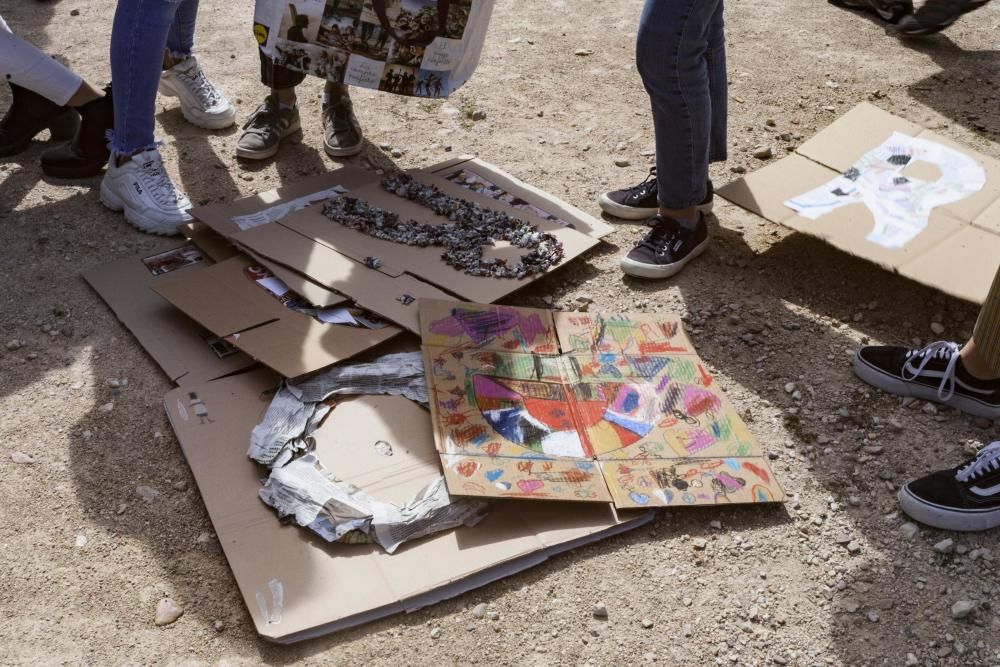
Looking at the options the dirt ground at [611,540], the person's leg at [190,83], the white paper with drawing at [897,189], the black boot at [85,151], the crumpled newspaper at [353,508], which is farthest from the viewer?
the person's leg at [190,83]

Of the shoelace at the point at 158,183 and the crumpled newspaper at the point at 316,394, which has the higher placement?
the shoelace at the point at 158,183

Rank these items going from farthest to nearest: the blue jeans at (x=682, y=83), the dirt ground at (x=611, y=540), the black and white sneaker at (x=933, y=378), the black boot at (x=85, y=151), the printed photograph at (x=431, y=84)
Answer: the black boot at (x=85, y=151) < the printed photograph at (x=431, y=84) < the blue jeans at (x=682, y=83) < the black and white sneaker at (x=933, y=378) < the dirt ground at (x=611, y=540)

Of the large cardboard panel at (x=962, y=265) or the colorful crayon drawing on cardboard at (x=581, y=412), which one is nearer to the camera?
the colorful crayon drawing on cardboard at (x=581, y=412)

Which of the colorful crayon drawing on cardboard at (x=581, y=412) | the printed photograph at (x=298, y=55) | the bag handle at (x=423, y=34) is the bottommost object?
the colorful crayon drawing on cardboard at (x=581, y=412)

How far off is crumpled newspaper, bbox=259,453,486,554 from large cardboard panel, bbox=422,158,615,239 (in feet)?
3.57

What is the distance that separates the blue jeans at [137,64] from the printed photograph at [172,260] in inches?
15.1

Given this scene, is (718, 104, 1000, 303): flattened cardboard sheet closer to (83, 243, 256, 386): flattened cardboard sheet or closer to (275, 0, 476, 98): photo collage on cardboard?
(275, 0, 476, 98): photo collage on cardboard

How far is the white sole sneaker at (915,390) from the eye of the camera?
6.66 feet

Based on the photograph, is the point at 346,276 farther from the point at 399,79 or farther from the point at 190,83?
the point at 190,83

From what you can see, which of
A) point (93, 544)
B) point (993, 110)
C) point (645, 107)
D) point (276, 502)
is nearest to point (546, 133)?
point (645, 107)

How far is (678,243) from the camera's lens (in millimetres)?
2518

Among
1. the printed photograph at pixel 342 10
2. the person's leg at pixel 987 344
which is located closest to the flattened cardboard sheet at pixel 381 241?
the printed photograph at pixel 342 10

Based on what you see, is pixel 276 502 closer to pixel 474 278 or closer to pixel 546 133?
pixel 474 278

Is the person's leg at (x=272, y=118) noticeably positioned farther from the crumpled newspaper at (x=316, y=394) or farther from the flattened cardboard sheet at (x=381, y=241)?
the crumpled newspaper at (x=316, y=394)
